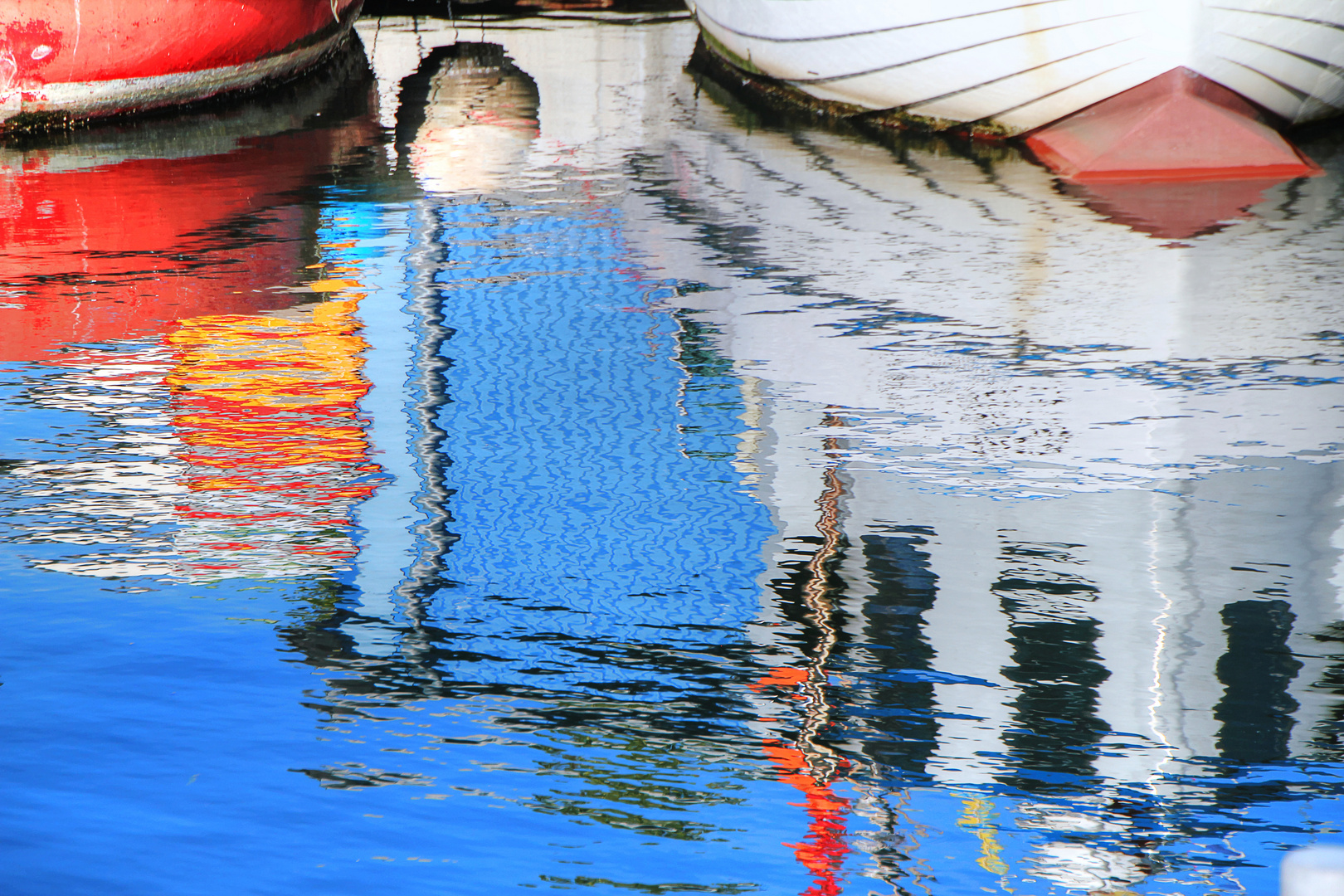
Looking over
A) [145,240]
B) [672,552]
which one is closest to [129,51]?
[145,240]

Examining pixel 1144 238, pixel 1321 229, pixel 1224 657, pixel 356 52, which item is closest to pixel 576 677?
pixel 1224 657

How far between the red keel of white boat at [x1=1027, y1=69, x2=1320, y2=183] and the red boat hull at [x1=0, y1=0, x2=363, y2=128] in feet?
13.1

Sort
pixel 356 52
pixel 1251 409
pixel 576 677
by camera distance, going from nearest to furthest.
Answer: pixel 576 677 → pixel 1251 409 → pixel 356 52

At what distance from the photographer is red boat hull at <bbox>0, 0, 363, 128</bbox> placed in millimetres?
5449

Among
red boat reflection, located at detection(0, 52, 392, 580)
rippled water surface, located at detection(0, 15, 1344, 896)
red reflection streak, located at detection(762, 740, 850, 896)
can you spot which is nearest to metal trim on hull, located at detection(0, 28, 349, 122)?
red boat reflection, located at detection(0, 52, 392, 580)

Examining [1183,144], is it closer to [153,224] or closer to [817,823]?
[153,224]

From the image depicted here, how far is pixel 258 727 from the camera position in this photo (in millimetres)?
1609

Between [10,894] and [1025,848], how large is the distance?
1.08 meters

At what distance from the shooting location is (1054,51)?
4793 mm

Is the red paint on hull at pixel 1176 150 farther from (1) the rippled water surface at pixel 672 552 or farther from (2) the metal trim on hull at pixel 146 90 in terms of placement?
(2) the metal trim on hull at pixel 146 90

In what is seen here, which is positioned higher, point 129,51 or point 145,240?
point 129,51

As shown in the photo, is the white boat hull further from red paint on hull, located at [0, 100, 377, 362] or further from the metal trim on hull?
the metal trim on hull

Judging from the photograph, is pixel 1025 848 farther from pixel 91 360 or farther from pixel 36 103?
pixel 36 103

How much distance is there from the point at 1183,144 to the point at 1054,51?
0.62 metres
